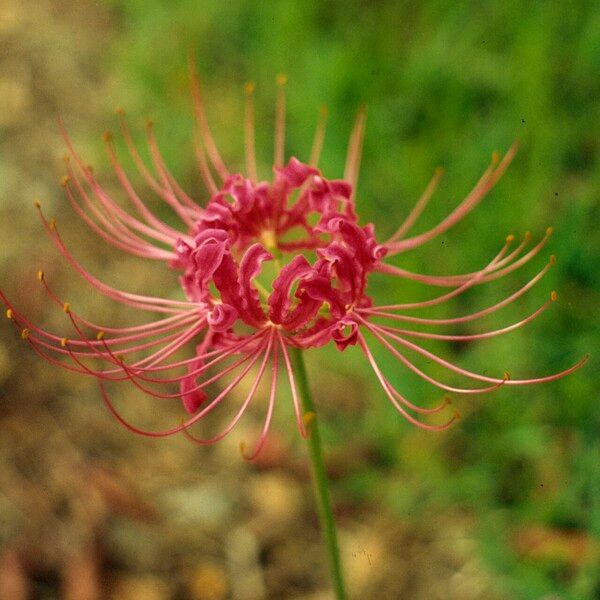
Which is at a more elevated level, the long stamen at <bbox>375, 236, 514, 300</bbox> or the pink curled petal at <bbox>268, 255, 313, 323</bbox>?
the pink curled petal at <bbox>268, 255, 313, 323</bbox>

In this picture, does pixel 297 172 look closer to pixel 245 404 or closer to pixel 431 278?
pixel 431 278

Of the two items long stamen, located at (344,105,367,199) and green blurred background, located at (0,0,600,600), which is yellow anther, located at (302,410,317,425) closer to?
long stamen, located at (344,105,367,199)

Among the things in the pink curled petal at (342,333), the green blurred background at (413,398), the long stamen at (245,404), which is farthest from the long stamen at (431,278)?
the green blurred background at (413,398)

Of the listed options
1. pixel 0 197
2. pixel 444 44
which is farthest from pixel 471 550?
pixel 0 197

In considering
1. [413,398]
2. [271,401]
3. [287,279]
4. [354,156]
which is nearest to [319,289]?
[287,279]

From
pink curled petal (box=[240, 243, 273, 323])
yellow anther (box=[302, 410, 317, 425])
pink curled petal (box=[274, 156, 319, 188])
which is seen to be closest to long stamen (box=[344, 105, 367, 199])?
pink curled petal (box=[274, 156, 319, 188])

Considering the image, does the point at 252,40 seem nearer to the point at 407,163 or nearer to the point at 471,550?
the point at 407,163

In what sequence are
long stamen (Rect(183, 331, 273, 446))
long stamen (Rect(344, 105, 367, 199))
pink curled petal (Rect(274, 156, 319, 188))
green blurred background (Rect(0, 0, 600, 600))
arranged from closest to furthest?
1. long stamen (Rect(183, 331, 273, 446))
2. pink curled petal (Rect(274, 156, 319, 188))
3. long stamen (Rect(344, 105, 367, 199))
4. green blurred background (Rect(0, 0, 600, 600))
